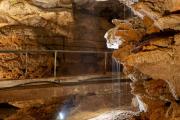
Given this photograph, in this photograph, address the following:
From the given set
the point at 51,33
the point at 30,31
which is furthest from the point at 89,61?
the point at 30,31

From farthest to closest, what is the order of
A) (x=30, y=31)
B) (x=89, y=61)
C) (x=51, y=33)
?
(x=89, y=61) → (x=51, y=33) → (x=30, y=31)

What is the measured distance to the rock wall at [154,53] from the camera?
18.1ft

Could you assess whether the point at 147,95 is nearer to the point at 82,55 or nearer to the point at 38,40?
the point at 38,40

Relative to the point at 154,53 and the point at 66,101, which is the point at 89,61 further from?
the point at 154,53

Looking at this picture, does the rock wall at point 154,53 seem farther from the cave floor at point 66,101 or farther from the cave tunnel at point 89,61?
the cave floor at point 66,101

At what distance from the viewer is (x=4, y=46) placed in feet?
36.7

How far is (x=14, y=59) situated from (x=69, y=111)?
3272mm

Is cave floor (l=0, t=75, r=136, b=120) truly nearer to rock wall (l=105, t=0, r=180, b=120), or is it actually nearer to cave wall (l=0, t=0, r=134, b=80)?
cave wall (l=0, t=0, r=134, b=80)

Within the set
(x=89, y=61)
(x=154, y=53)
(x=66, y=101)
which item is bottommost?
(x=66, y=101)

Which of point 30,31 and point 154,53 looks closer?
point 154,53

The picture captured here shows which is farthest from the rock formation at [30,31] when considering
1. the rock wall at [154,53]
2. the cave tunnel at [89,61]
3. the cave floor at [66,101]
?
the rock wall at [154,53]

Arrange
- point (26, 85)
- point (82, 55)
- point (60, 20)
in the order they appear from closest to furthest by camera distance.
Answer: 1. point (26, 85)
2. point (60, 20)
3. point (82, 55)

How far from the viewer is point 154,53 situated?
549 centimetres

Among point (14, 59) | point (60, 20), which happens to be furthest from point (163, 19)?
point (60, 20)
